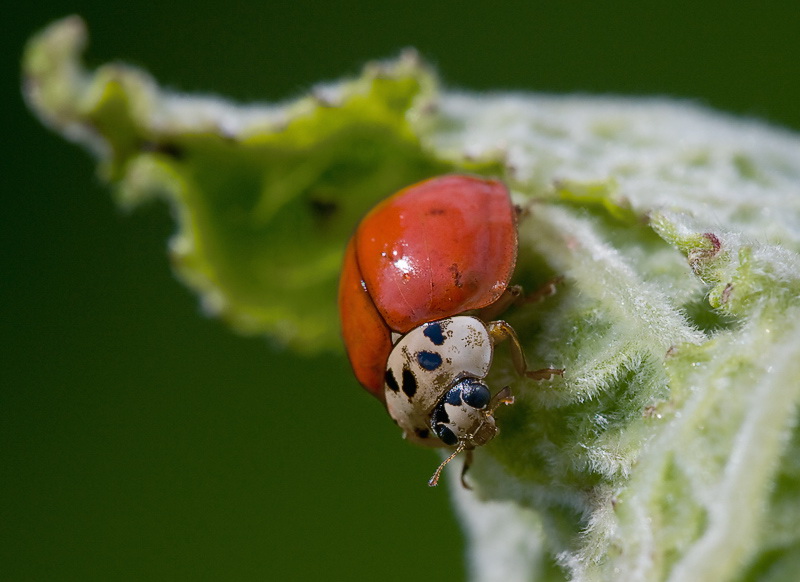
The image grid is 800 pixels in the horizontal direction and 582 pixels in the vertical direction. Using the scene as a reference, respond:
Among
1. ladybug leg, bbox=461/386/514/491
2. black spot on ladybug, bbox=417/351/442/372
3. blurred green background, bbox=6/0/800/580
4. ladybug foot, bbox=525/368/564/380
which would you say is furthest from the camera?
blurred green background, bbox=6/0/800/580

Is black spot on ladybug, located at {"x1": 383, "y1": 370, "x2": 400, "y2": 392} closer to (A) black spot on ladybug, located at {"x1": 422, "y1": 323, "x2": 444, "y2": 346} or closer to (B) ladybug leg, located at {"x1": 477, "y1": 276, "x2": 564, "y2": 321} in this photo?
(A) black spot on ladybug, located at {"x1": 422, "y1": 323, "x2": 444, "y2": 346}

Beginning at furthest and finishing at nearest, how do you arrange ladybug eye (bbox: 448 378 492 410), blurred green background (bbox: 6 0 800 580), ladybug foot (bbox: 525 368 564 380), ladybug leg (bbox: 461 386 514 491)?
blurred green background (bbox: 6 0 800 580) → ladybug eye (bbox: 448 378 492 410) → ladybug leg (bbox: 461 386 514 491) → ladybug foot (bbox: 525 368 564 380)

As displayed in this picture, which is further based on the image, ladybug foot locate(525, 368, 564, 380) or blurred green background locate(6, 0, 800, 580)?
blurred green background locate(6, 0, 800, 580)

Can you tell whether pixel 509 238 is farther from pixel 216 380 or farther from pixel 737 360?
pixel 216 380

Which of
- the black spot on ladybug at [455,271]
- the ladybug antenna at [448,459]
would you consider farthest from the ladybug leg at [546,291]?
the ladybug antenna at [448,459]

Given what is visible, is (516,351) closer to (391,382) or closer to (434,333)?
(434,333)

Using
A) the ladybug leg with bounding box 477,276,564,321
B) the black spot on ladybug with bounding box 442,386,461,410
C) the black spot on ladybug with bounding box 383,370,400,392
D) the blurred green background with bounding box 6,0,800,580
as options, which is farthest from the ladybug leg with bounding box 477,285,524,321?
the blurred green background with bounding box 6,0,800,580

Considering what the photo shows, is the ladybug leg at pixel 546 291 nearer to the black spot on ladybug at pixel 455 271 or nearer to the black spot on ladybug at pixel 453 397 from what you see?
the black spot on ladybug at pixel 455 271
